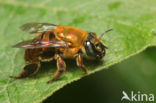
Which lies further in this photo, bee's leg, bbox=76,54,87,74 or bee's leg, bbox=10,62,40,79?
bee's leg, bbox=10,62,40,79

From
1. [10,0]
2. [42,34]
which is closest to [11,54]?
[42,34]

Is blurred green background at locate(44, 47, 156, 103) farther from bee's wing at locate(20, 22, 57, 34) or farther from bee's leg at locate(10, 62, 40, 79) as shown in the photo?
bee's wing at locate(20, 22, 57, 34)

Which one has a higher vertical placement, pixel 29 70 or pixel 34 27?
pixel 34 27

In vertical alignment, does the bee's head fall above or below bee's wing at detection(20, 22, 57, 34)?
below

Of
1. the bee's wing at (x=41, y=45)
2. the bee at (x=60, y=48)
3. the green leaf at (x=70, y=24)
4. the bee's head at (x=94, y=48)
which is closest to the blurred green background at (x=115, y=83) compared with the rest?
the green leaf at (x=70, y=24)

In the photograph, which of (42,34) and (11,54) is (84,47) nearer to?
(42,34)

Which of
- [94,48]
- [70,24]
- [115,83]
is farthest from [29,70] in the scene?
[115,83]

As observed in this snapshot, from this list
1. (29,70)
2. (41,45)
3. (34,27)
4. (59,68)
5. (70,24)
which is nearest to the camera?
(41,45)

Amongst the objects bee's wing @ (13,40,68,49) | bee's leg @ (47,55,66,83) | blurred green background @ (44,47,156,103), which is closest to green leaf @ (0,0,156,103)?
bee's leg @ (47,55,66,83)

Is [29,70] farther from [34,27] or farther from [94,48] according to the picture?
[94,48]
